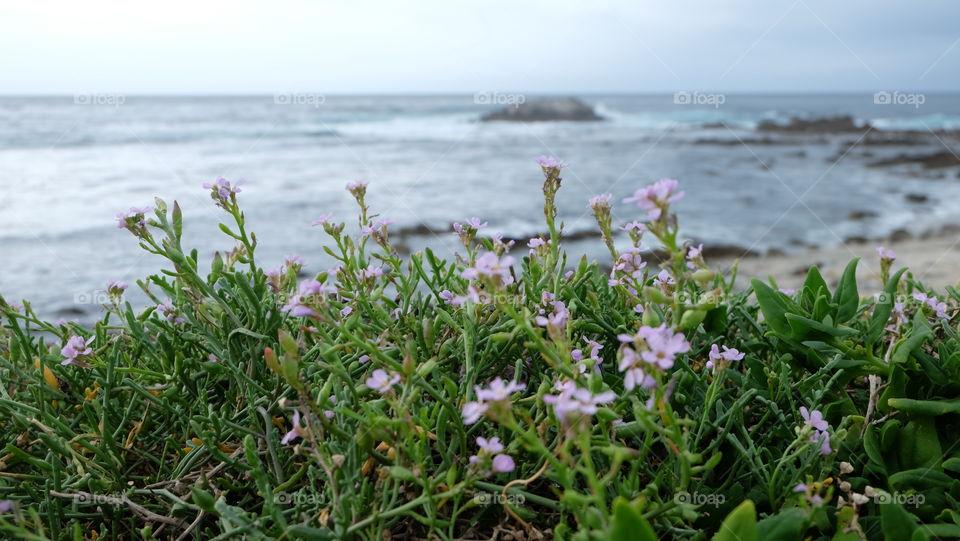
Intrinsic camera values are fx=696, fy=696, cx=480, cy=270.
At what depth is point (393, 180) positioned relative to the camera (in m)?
Answer: 14.2

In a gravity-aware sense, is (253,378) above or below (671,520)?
above

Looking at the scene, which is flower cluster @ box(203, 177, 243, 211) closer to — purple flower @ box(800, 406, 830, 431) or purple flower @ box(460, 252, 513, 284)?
purple flower @ box(460, 252, 513, 284)

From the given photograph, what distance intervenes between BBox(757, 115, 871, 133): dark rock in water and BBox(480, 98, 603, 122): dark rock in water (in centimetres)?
781

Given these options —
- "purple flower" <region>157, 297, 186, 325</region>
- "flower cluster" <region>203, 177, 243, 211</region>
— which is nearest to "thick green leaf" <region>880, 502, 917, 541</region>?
"flower cluster" <region>203, 177, 243, 211</region>

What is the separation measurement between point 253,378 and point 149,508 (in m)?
0.28

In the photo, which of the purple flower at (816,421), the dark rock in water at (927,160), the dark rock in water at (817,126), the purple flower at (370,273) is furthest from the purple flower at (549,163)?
the dark rock in water at (817,126)

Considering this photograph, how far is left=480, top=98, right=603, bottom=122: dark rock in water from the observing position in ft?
101

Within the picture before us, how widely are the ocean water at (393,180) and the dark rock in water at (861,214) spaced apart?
0.04 metres

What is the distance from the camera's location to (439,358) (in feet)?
4.29

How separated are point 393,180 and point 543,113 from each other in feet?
64.0

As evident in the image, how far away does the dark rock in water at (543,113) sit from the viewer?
101 ft

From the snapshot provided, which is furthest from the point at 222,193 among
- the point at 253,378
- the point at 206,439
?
the point at 206,439

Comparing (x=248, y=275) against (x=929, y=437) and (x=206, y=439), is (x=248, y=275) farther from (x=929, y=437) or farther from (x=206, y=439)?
(x=929, y=437)

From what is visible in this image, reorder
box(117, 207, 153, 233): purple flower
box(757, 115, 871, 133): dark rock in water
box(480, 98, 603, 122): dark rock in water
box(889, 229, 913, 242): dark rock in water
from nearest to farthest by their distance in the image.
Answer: box(117, 207, 153, 233): purple flower → box(889, 229, 913, 242): dark rock in water → box(757, 115, 871, 133): dark rock in water → box(480, 98, 603, 122): dark rock in water
